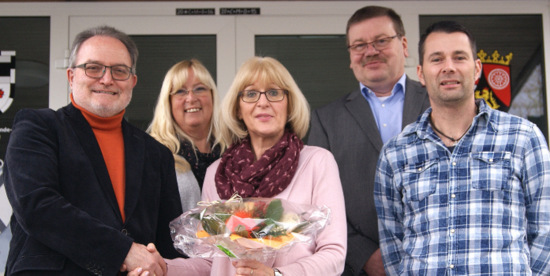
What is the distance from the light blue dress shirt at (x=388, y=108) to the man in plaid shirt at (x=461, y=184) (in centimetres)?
40

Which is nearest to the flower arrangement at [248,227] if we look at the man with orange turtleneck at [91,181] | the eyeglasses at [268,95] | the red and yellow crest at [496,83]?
the man with orange turtleneck at [91,181]

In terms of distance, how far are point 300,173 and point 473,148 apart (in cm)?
77

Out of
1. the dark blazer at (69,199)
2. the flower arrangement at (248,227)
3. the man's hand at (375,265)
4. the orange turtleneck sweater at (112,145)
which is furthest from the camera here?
the man's hand at (375,265)

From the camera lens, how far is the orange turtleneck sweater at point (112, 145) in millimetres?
2352

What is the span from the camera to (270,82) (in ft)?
8.56

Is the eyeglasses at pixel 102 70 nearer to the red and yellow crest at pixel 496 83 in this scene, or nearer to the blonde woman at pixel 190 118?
the blonde woman at pixel 190 118

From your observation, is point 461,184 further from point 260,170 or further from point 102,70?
point 102,70

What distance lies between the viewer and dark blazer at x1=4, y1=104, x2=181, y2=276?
2051 millimetres

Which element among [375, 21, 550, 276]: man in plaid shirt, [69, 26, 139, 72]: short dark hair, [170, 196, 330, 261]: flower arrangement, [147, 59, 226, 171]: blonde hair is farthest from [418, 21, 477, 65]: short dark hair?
[69, 26, 139, 72]: short dark hair

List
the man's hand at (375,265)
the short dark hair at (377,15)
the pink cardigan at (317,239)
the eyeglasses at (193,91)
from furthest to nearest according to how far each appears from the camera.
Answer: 1. the eyeglasses at (193,91)
2. the short dark hair at (377,15)
3. the man's hand at (375,265)
4. the pink cardigan at (317,239)

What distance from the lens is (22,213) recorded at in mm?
2057

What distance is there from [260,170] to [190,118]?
1.08m

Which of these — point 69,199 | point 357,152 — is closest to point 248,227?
point 69,199

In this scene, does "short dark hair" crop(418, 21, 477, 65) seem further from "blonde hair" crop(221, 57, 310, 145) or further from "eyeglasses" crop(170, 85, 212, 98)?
"eyeglasses" crop(170, 85, 212, 98)
